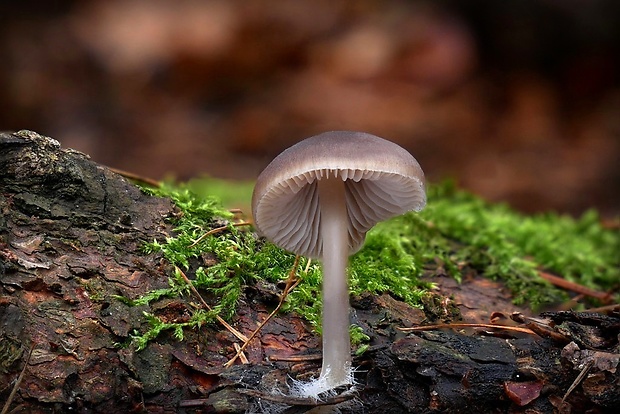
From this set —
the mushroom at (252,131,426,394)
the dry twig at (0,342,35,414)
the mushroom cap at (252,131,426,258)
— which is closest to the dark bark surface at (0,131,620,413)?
the dry twig at (0,342,35,414)

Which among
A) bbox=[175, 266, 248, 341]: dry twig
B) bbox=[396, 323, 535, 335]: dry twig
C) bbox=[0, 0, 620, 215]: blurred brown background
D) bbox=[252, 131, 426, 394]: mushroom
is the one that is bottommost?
bbox=[396, 323, 535, 335]: dry twig

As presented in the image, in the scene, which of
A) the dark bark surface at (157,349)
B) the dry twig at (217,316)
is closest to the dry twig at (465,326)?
the dark bark surface at (157,349)

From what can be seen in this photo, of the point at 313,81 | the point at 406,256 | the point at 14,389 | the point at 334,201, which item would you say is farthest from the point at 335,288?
the point at 313,81

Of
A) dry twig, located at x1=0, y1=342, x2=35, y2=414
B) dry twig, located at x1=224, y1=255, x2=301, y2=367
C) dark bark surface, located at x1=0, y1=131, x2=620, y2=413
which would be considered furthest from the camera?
dry twig, located at x1=224, y1=255, x2=301, y2=367

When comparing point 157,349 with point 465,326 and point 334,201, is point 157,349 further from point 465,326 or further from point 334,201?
point 465,326

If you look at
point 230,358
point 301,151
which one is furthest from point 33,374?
point 301,151

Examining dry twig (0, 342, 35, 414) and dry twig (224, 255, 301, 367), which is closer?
dry twig (0, 342, 35, 414)

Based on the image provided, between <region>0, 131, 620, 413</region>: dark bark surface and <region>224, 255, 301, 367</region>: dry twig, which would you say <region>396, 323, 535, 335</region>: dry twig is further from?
<region>224, 255, 301, 367</region>: dry twig

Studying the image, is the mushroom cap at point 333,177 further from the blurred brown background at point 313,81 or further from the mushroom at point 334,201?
the blurred brown background at point 313,81
